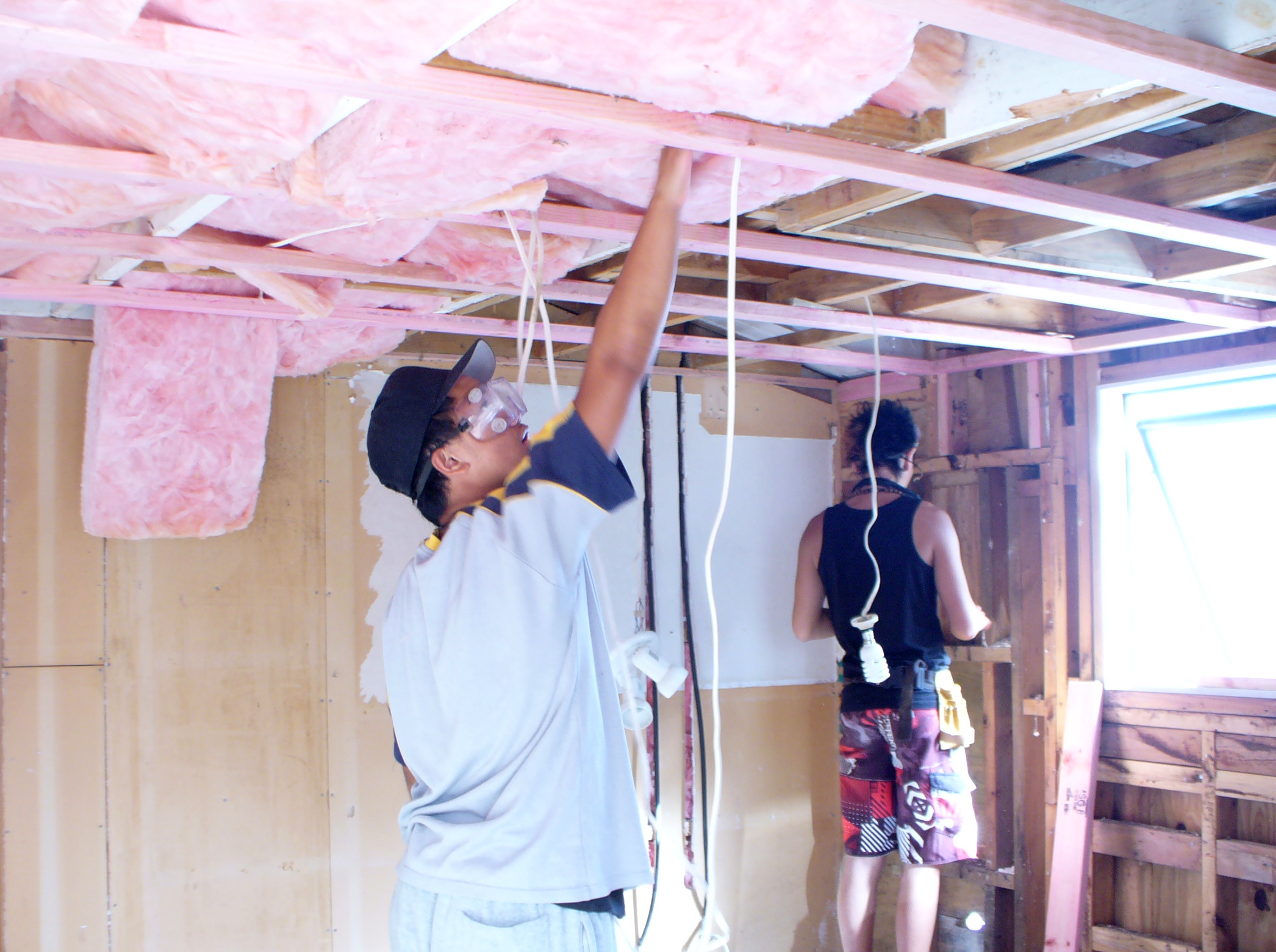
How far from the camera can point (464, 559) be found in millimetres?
1362

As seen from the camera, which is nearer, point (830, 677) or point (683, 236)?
point (683, 236)

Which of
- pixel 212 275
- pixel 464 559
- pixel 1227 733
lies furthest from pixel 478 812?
pixel 1227 733

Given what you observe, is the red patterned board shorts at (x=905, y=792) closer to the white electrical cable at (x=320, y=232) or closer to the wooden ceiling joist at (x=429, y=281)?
the wooden ceiling joist at (x=429, y=281)

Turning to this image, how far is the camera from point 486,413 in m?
1.56

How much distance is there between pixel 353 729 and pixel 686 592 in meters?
1.25

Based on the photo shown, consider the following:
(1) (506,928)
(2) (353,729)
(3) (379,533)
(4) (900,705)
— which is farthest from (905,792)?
(1) (506,928)

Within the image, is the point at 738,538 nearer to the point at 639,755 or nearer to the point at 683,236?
the point at 639,755

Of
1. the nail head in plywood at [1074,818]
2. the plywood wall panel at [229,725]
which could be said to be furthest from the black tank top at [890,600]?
the plywood wall panel at [229,725]

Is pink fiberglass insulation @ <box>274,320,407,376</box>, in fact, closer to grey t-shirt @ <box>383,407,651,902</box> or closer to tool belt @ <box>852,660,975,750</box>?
grey t-shirt @ <box>383,407,651,902</box>

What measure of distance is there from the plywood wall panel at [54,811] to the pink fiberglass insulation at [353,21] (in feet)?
7.67

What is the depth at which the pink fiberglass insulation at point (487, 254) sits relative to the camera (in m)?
2.12

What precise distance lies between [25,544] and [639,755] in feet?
A: 6.50

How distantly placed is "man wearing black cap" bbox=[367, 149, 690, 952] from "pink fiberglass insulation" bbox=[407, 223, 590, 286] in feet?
2.28

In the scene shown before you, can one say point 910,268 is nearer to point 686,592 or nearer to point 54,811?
point 686,592
